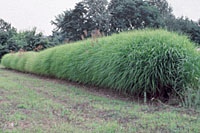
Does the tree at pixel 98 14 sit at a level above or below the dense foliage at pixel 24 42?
above

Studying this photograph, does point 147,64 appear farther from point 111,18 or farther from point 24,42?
point 111,18

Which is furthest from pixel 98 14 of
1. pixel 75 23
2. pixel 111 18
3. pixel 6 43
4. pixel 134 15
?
pixel 6 43

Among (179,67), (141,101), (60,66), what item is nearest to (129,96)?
(141,101)

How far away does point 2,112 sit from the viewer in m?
2.19

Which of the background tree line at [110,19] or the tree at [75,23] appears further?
the tree at [75,23]

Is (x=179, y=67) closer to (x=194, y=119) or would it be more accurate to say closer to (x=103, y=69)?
(x=194, y=119)

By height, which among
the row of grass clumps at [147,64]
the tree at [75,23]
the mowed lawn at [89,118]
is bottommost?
the mowed lawn at [89,118]

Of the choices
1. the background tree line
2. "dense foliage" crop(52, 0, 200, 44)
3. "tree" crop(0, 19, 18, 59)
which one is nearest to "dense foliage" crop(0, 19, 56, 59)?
"tree" crop(0, 19, 18, 59)

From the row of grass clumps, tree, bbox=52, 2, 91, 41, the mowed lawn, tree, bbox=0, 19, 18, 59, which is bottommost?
the mowed lawn

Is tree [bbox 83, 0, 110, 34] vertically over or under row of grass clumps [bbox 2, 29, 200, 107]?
over

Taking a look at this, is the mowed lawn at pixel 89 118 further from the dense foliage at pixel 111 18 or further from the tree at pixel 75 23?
→ the tree at pixel 75 23

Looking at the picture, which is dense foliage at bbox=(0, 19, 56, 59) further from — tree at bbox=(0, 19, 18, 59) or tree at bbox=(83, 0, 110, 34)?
tree at bbox=(83, 0, 110, 34)

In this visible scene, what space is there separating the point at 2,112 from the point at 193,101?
2406mm

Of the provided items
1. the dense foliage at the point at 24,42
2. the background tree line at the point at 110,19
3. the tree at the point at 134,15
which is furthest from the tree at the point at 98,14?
the dense foliage at the point at 24,42
